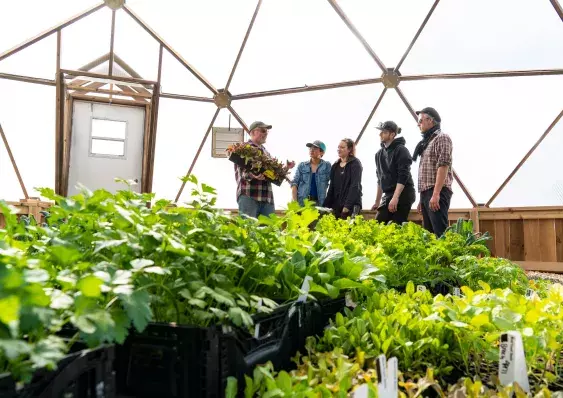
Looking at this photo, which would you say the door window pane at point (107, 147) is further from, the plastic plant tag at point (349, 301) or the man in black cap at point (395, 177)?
the plastic plant tag at point (349, 301)

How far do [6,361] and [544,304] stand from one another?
51.1 inches

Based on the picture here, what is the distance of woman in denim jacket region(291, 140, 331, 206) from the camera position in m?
5.00

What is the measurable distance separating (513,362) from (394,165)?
3540mm

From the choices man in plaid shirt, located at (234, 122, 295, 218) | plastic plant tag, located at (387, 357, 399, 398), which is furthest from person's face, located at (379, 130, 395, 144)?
plastic plant tag, located at (387, 357, 399, 398)

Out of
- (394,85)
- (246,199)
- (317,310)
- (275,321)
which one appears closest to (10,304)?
(275,321)

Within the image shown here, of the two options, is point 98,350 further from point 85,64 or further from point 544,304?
point 85,64

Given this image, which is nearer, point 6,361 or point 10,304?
point 10,304

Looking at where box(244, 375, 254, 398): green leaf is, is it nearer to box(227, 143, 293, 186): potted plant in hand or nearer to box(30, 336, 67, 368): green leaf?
box(30, 336, 67, 368): green leaf

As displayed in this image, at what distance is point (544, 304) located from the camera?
1.36 metres

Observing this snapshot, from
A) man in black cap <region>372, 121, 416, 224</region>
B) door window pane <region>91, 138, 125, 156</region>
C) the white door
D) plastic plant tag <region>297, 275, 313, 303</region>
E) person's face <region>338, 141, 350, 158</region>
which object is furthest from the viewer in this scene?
door window pane <region>91, 138, 125, 156</region>

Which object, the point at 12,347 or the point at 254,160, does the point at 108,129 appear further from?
the point at 12,347

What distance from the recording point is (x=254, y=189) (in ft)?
14.1

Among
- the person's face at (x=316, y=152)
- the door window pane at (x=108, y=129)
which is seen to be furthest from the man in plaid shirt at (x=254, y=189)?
the door window pane at (x=108, y=129)

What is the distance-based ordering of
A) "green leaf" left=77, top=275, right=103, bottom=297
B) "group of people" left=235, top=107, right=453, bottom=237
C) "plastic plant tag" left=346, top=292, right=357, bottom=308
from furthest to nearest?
"group of people" left=235, top=107, right=453, bottom=237, "plastic plant tag" left=346, top=292, right=357, bottom=308, "green leaf" left=77, top=275, right=103, bottom=297
